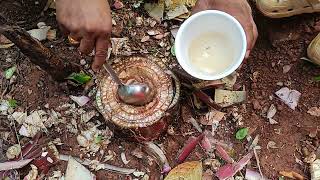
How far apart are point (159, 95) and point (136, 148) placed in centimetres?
24

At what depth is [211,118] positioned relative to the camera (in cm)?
197

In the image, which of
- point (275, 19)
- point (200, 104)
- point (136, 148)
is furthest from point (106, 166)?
point (275, 19)

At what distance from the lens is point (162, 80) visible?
1.83m

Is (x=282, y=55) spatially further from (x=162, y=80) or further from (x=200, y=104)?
(x=162, y=80)

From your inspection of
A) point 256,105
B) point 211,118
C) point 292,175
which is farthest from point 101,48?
point 292,175

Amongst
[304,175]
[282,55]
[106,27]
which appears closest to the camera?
[106,27]

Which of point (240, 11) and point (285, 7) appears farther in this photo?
point (285, 7)

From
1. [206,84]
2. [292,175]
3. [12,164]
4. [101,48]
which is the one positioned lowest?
[292,175]

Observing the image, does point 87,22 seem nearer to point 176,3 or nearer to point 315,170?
point 176,3

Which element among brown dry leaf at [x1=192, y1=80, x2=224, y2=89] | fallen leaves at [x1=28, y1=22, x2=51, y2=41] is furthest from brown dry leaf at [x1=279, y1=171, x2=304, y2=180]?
fallen leaves at [x1=28, y1=22, x2=51, y2=41]

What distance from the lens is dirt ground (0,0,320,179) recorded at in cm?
193

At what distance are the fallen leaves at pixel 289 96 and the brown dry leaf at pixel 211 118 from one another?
0.73 ft

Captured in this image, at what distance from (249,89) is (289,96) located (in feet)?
0.48

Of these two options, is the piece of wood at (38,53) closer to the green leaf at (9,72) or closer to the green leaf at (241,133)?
the green leaf at (9,72)
